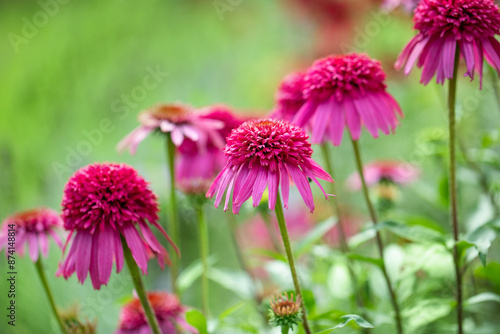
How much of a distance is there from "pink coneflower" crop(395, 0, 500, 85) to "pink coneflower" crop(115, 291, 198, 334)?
1.29 feet

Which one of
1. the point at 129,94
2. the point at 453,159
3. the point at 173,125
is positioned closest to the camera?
the point at 453,159

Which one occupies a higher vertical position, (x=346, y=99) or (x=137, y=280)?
(x=346, y=99)

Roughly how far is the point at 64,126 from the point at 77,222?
1.34 meters

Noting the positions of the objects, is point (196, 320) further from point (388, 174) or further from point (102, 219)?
point (388, 174)

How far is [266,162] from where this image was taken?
0.46 meters

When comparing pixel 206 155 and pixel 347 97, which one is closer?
pixel 347 97

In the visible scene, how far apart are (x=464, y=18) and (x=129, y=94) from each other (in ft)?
5.08

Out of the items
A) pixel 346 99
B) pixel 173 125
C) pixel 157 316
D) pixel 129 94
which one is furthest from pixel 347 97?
pixel 129 94

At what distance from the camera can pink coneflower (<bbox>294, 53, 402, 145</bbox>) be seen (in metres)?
0.56

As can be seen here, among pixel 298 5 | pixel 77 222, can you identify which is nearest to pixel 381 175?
pixel 77 222

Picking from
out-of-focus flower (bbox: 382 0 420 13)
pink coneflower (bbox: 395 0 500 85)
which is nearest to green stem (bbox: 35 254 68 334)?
pink coneflower (bbox: 395 0 500 85)

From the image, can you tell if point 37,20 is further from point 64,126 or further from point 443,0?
point 443,0

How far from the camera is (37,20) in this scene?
1.59 m

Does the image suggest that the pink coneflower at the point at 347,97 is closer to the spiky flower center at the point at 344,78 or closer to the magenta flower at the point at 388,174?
the spiky flower center at the point at 344,78
